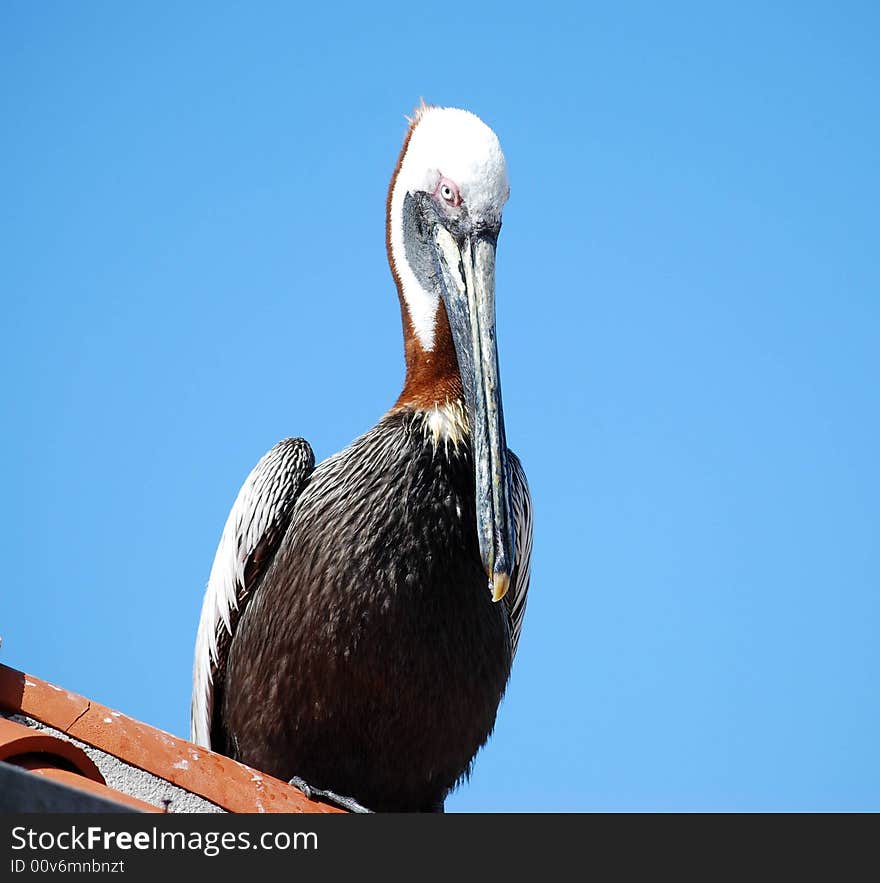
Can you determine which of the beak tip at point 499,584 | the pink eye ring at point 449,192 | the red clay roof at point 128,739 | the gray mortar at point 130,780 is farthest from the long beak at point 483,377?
the gray mortar at point 130,780

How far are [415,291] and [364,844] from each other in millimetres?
3190

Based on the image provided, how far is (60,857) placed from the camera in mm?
2539

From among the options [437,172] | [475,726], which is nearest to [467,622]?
[475,726]

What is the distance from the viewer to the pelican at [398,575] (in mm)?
4875

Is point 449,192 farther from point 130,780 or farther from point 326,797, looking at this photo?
point 130,780

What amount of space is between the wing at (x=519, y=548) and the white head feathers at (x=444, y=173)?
0.69 meters

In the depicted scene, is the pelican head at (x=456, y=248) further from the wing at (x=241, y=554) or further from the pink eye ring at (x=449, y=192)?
the wing at (x=241, y=554)

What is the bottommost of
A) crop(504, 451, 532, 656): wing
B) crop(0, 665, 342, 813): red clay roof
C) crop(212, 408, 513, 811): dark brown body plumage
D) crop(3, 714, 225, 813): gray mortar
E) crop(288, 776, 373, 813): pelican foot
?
crop(3, 714, 225, 813): gray mortar

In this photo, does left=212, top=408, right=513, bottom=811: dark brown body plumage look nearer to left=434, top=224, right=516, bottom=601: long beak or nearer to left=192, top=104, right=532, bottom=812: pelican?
left=192, top=104, right=532, bottom=812: pelican

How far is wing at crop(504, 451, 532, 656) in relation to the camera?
5746 mm

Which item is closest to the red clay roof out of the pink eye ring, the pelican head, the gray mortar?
the gray mortar

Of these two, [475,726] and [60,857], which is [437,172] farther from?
[60,857]

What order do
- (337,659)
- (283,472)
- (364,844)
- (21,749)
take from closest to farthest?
(364,844), (21,749), (337,659), (283,472)

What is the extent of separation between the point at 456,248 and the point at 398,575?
137 centimetres
